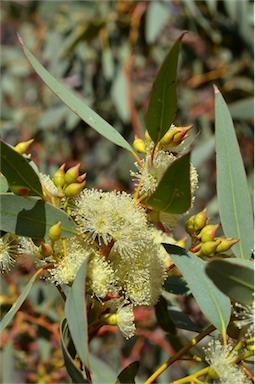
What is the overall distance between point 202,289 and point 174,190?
16 centimetres

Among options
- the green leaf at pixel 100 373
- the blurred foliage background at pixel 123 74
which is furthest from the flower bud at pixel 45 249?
the blurred foliage background at pixel 123 74

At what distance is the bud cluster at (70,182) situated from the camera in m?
0.82

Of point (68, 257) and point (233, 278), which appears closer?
point (233, 278)

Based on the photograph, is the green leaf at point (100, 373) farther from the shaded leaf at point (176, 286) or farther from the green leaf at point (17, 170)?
the green leaf at point (17, 170)

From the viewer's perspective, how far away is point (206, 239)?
33.6 inches

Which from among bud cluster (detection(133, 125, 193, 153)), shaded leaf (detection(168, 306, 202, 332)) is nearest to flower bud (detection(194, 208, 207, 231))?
bud cluster (detection(133, 125, 193, 153))

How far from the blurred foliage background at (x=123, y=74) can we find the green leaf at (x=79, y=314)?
1.44 m

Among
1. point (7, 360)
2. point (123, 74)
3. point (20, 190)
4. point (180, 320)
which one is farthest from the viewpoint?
point (123, 74)

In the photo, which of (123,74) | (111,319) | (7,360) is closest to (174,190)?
(111,319)

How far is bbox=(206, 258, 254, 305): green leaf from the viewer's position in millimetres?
675

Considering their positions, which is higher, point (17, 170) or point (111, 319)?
point (17, 170)

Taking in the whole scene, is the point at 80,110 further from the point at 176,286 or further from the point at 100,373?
the point at 100,373

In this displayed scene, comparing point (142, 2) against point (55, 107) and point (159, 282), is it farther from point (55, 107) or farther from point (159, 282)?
point (159, 282)

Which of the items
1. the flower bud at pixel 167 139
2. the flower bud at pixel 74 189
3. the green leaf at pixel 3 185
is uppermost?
the flower bud at pixel 167 139
